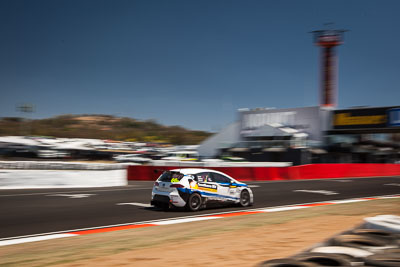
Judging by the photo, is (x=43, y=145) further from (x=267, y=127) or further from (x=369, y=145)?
(x=369, y=145)

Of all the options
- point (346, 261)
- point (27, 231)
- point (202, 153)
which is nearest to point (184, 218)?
point (27, 231)

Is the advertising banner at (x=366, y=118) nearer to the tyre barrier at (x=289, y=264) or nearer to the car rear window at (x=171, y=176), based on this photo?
the car rear window at (x=171, y=176)

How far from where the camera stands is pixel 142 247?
741cm

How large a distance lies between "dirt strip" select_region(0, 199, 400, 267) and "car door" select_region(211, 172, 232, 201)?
9.92 ft

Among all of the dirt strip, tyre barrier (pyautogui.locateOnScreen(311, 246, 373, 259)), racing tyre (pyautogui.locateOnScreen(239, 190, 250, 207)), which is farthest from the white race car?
tyre barrier (pyautogui.locateOnScreen(311, 246, 373, 259))

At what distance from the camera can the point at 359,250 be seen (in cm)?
532

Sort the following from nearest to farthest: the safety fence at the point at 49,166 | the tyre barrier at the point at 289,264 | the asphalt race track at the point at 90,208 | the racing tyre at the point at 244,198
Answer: the tyre barrier at the point at 289,264 → the asphalt race track at the point at 90,208 → the racing tyre at the point at 244,198 → the safety fence at the point at 49,166

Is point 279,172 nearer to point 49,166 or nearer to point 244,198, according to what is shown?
point 49,166

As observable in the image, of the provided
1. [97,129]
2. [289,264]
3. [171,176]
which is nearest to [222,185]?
[171,176]

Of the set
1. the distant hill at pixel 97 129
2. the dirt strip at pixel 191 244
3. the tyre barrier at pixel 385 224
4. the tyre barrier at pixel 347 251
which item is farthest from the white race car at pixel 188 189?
the distant hill at pixel 97 129

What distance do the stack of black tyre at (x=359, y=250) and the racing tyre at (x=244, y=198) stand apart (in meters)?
7.57

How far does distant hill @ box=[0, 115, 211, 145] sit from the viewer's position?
14088 centimetres

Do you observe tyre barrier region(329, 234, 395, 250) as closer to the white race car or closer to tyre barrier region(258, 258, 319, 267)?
tyre barrier region(258, 258, 319, 267)

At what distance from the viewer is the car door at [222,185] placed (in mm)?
13820
